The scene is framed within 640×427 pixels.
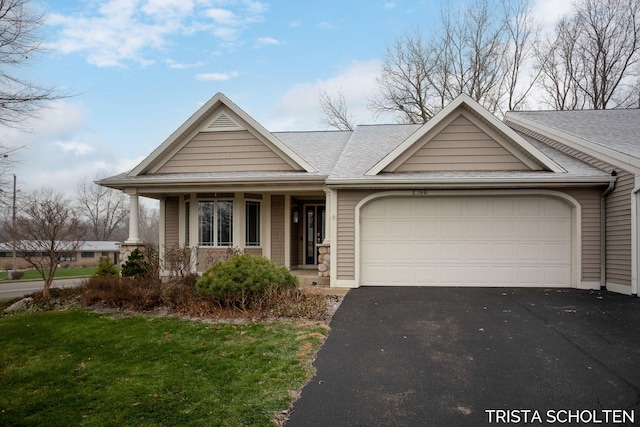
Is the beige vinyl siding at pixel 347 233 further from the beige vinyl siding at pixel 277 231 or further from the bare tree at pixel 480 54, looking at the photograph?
the bare tree at pixel 480 54

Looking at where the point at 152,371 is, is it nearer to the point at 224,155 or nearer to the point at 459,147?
the point at 224,155

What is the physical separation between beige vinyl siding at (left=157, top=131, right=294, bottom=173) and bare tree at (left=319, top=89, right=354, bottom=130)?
1424cm

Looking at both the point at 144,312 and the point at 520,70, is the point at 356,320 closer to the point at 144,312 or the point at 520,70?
the point at 144,312

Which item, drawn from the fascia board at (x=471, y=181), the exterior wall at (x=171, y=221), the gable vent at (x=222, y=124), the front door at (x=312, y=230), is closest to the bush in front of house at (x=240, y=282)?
the fascia board at (x=471, y=181)

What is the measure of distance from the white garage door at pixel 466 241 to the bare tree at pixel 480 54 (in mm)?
14471

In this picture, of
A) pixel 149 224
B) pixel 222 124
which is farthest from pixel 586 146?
pixel 149 224

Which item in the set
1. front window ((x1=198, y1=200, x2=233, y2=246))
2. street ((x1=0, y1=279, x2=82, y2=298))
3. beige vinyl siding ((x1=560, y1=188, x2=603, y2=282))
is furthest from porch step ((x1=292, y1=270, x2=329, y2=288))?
street ((x1=0, y1=279, x2=82, y2=298))

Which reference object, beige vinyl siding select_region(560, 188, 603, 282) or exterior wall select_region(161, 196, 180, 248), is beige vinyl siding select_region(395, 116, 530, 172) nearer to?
beige vinyl siding select_region(560, 188, 603, 282)

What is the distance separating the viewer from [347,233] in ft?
30.8

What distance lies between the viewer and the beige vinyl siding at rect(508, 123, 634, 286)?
26.7 feet

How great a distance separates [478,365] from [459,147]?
6233 millimetres

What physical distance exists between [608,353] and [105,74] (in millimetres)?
14368

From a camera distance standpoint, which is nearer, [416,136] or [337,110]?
[416,136]

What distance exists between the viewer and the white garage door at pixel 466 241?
30.0 feet
